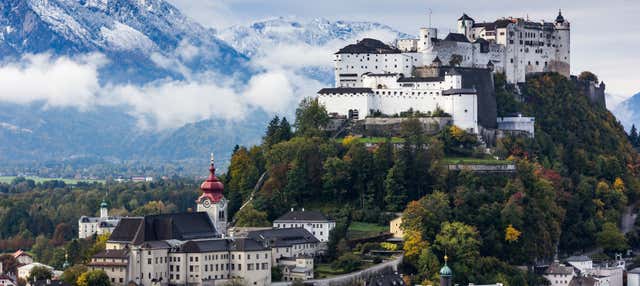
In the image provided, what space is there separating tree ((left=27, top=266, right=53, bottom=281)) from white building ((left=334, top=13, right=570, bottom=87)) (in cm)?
3715

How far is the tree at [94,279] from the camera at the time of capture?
265 feet

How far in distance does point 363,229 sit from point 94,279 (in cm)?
2526

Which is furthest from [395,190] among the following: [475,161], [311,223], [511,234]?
[311,223]

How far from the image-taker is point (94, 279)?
80.9 metres

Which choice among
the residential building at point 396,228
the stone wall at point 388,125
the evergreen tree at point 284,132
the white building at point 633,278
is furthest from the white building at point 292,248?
the white building at point 633,278

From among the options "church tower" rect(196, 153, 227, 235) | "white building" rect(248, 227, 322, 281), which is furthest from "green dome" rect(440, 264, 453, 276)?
"church tower" rect(196, 153, 227, 235)

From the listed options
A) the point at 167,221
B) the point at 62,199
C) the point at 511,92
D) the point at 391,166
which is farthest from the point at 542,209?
the point at 62,199

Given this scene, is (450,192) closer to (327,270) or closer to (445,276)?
(445,276)

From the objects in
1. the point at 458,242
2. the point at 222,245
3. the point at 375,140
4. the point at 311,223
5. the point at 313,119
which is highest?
the point at 313,119

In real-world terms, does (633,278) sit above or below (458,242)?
below

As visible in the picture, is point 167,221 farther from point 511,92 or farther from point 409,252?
point 511,92

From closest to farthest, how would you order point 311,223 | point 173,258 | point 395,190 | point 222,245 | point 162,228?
1. point 173,258
2. point 222,245
3. point 162,228
4. point 311,223
5. point 395,190

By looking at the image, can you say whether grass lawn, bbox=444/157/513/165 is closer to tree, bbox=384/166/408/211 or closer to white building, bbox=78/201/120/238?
tree, bbox=384/166/408/211

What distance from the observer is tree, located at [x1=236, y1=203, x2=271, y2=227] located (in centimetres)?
9931
